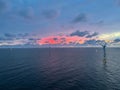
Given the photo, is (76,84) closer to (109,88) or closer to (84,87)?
(84,87)

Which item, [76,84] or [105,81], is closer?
[76,84]

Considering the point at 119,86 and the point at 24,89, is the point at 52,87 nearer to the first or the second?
the point at 24,89

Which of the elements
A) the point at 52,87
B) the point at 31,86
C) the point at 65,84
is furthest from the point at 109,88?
the point at 31,86

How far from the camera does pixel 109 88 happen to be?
175ft

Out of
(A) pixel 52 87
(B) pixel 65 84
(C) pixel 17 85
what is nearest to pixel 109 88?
(B) pixel 65 84

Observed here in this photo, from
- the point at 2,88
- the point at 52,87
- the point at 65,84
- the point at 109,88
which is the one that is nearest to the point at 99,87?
the point at 109,88

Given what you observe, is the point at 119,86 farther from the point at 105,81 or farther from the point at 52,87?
the point at 52,87

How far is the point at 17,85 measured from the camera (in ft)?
179

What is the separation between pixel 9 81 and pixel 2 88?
8715 millimetres

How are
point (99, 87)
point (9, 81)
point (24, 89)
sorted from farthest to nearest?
point (9, 81)
point (99, 87)
point (24, 89)

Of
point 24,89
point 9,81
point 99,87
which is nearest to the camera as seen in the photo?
point 24,89

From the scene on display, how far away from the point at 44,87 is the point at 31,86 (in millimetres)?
5593

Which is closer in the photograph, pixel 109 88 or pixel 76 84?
pixel 109 88

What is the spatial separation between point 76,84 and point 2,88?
3048 cm
